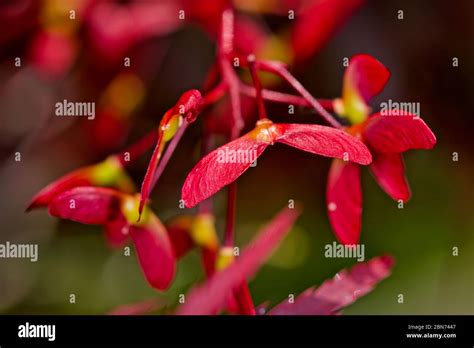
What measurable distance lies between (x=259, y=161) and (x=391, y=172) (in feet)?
0.42

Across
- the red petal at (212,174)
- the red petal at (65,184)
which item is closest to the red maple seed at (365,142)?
the red petal at (212,174)

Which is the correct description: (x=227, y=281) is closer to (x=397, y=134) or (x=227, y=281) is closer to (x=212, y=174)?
(x=212, y=174)

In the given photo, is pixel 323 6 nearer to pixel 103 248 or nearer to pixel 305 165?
pixel 305 165

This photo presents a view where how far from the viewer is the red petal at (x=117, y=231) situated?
583mm

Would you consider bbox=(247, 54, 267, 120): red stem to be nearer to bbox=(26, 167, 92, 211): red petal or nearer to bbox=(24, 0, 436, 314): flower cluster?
bbox=(24, 0, 436, 314): flower cluster

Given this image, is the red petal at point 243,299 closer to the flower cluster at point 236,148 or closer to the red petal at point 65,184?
the flower cluster at point 236,148

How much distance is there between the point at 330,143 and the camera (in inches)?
20.1

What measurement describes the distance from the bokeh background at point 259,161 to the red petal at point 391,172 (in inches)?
2.0

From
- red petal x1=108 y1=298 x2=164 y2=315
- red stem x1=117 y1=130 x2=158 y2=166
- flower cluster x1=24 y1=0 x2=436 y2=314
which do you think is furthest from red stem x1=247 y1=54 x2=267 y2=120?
red petal x1=108 y1=298 x2=164 y2=315

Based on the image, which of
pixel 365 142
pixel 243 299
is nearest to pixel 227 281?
pixel 243 299

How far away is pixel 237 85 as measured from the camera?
60cm

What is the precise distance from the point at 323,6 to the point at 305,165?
16 centimetres
